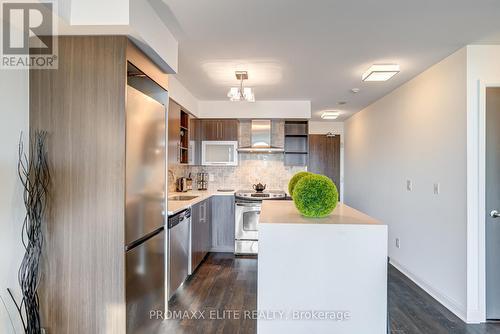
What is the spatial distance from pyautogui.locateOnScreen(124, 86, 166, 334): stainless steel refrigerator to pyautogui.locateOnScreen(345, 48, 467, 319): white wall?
278 centimetres

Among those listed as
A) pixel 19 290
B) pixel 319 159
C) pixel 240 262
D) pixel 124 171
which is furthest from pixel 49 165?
pixel 319 159

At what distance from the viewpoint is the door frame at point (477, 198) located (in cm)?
252

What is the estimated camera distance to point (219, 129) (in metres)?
4.99

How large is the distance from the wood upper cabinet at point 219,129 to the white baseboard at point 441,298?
3.31 meters

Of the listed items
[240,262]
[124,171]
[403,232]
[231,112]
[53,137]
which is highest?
[231,112]

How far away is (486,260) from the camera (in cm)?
254

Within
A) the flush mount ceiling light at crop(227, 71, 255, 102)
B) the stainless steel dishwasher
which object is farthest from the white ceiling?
the stainless steel dishwasher

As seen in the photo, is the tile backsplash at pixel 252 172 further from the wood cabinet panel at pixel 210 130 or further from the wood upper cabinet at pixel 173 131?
the wood upper cabinet at pixel 173 131

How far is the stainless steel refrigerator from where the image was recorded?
1838mm

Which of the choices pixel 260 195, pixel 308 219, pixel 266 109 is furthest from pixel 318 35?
pixel 260 195

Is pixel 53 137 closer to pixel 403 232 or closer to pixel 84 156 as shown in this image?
pixel 84 156

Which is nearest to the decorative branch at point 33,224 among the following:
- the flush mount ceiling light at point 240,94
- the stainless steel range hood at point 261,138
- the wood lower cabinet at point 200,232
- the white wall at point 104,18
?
the white wall at point 104,18

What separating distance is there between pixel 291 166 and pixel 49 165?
4.09 meters

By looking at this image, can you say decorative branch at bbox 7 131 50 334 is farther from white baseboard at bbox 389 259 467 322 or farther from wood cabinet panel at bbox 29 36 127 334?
white baseboard at bbox 389 259 467 322
